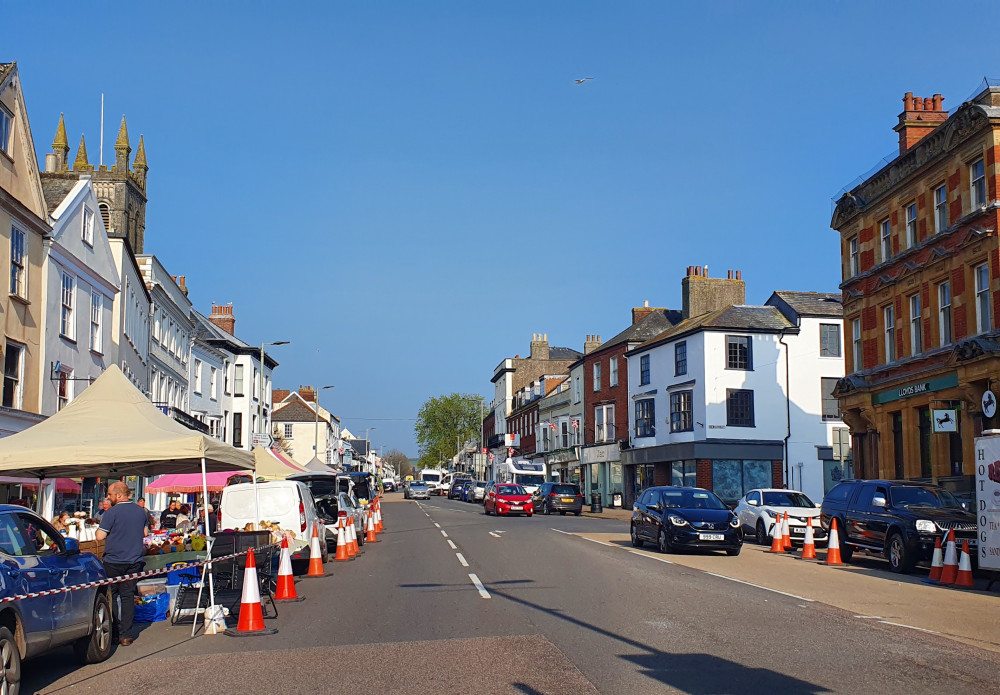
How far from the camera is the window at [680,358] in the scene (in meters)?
46.7

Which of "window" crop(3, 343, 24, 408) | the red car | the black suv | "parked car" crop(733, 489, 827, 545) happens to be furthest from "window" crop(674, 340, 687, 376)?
"window" crop(3, 343, 24, 408)

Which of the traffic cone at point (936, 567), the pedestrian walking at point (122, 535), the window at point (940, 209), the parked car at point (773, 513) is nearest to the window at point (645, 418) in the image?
the parked car at point (773, 513)

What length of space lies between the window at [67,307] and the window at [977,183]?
24.9 m

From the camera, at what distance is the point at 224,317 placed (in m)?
63.9

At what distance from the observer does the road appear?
319 inches

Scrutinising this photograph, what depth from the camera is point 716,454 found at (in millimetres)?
44375

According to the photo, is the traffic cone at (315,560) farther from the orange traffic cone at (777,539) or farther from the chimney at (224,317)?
the chimney at (224,317)

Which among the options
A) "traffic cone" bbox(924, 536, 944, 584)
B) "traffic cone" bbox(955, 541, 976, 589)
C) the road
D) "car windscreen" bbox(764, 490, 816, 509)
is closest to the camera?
the road

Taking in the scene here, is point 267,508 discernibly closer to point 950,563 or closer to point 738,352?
point 950,563

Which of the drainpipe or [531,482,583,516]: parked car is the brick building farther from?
[531,482,583,516]: parked car

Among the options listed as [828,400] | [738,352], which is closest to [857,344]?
[738,352]

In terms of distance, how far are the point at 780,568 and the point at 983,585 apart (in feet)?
12.1

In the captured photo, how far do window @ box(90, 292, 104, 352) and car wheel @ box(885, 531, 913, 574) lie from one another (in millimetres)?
21991

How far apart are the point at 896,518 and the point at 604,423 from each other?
38.2 m
